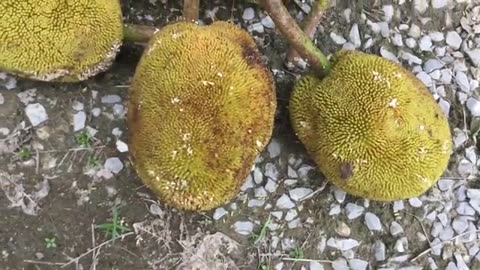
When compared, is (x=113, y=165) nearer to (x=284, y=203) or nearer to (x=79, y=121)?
(x=79, y=121)

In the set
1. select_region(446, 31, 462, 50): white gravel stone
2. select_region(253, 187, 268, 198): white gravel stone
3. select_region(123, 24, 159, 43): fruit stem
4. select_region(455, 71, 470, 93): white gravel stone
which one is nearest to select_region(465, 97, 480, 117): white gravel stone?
select_region(455, 71, 470, 93): white gravel stone

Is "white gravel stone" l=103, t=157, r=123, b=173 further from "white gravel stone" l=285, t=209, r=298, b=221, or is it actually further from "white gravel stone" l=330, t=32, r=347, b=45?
"white gravel stone" l=330, t=32, r=347, b=45

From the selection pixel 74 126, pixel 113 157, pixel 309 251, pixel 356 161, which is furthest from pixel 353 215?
pixel 74 126

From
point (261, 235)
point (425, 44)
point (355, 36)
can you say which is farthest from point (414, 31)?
point (261, 235)

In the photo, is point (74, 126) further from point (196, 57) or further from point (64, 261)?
point (196, 57)

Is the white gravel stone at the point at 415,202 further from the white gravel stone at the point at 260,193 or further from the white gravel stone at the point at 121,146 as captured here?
the white gravel stone at the point at 121,146
